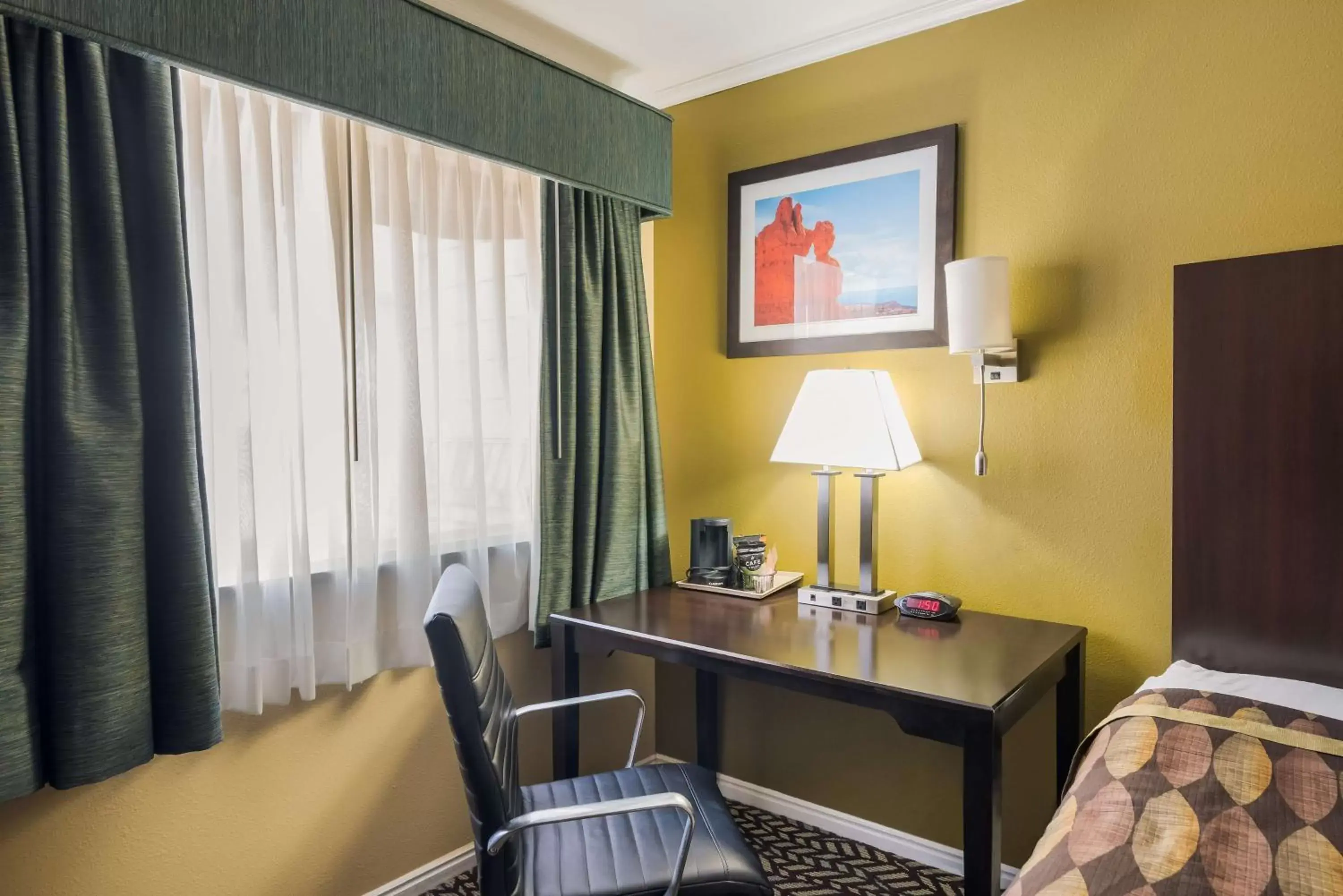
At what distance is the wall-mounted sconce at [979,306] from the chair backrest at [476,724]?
4.48 ft

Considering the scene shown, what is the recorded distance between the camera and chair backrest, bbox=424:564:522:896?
138 centimetres

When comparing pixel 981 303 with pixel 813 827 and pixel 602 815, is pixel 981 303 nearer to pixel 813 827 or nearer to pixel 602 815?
pixel 602 815

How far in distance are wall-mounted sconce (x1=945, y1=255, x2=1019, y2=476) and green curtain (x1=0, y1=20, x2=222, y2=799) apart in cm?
174

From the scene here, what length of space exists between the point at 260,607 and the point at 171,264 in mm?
755

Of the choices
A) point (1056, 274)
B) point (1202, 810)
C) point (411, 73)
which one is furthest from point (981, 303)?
point (411, 73)

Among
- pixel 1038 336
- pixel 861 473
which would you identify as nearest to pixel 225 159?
pixel 861 473

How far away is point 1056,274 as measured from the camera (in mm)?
2117

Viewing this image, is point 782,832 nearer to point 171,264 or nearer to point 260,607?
point 260,607

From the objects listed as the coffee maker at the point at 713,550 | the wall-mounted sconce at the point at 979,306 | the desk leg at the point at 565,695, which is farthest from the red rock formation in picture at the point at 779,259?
the desk leg at the point at 565,695

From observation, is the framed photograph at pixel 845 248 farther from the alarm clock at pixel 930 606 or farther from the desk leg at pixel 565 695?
the desk leg at pixel 565 695

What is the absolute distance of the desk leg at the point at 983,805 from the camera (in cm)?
152

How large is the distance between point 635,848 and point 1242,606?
1444mm

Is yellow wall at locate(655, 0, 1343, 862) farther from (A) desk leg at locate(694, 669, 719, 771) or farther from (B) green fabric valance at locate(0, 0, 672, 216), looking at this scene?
(B) green fabric valance at locate(0, 0, 672, 216)

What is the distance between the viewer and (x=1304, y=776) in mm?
1246
